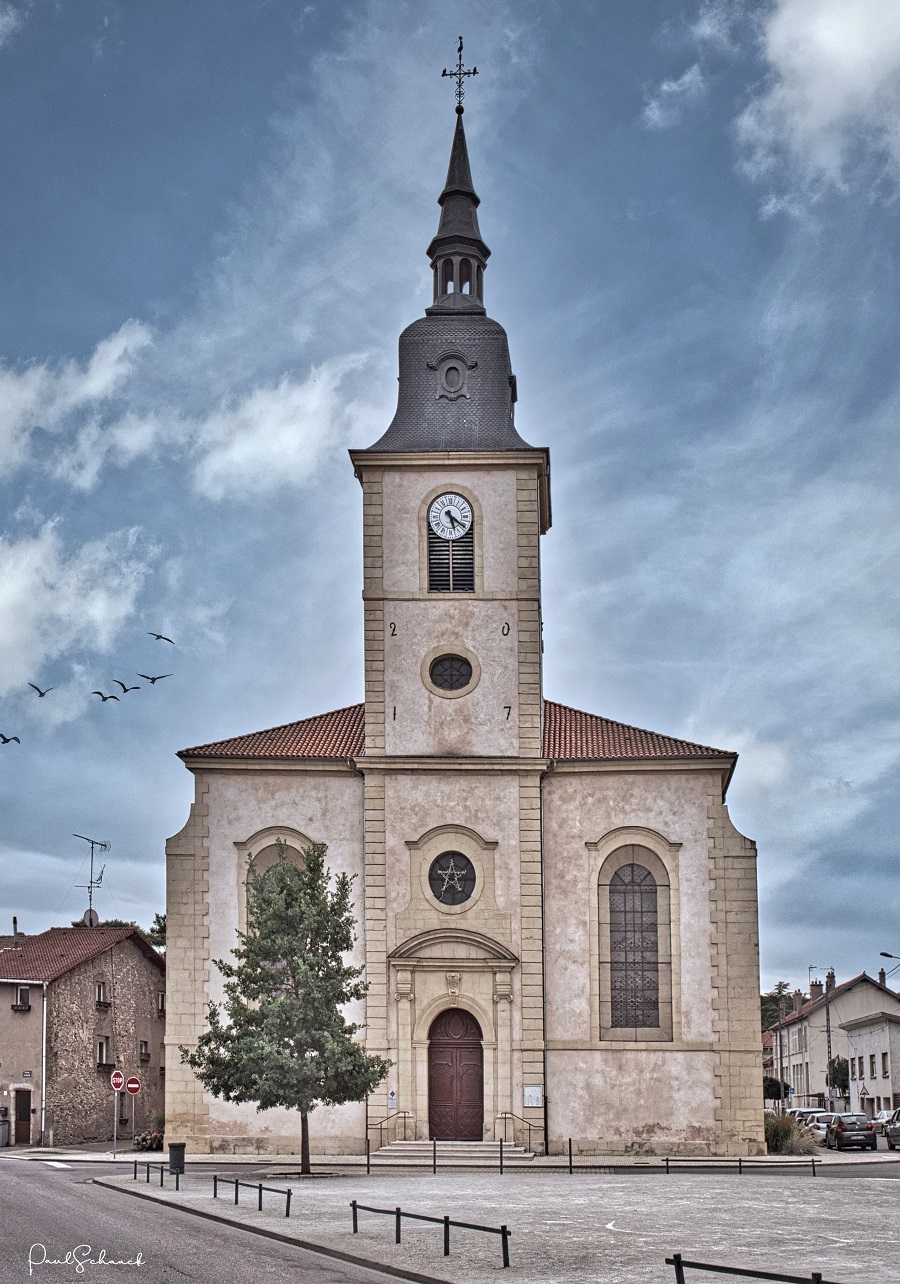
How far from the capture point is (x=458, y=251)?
44.7 m

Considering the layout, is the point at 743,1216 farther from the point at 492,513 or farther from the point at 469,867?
the point at 492,513

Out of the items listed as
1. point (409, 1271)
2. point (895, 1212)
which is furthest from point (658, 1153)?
point (409, 1271)

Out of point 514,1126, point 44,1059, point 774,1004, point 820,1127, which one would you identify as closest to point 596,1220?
point 514,1126

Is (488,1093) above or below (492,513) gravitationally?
below

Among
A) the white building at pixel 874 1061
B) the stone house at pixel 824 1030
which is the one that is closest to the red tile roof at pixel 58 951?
the white building at pixel 874 1061

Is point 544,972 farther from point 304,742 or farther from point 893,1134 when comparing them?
point 893,1134

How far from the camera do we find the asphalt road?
15.7 meters

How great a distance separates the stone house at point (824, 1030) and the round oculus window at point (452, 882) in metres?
40.2

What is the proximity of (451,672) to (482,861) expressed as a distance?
499cm

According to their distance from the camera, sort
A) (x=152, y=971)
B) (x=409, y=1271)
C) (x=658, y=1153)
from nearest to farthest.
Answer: (x=409, y=1271) → (x=658, y=1153) → (x=152, y=971)

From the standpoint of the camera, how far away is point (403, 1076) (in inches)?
1499

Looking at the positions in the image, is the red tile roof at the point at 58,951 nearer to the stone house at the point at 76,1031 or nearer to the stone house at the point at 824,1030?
the stone house at the point at 76,1031

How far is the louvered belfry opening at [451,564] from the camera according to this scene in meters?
41.4

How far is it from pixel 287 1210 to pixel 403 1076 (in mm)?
16240
